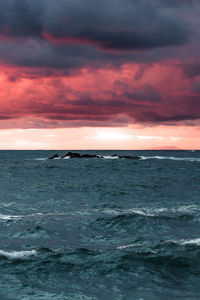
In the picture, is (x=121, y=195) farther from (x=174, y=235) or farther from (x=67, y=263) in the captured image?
(x=67, y=263)

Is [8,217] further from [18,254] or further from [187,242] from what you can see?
[187,242]

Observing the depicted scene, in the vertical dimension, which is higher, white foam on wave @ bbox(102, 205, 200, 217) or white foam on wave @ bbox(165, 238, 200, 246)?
white foam on wave @ bbox(165, 238, 200, 246)

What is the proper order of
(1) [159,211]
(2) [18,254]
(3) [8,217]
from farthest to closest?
1. (1) [159,211]
2. (3) [8,217]
3. (2) [18,254]

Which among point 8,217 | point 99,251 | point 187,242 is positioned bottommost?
point 8,217

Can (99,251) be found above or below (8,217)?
above

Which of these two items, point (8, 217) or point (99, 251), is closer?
point (99, 251)

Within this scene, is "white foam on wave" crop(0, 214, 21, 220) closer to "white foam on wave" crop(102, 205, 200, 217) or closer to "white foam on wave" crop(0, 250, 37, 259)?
"white foam on wave" crop(102, 205, 200, 217)

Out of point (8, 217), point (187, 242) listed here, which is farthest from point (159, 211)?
point (8, 217)

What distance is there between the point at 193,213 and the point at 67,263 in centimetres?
1360

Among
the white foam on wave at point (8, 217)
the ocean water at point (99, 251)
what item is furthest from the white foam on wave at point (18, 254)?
the white foam on wave at point (8, 217)

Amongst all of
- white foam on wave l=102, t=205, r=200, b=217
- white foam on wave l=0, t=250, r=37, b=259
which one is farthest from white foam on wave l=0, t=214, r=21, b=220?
white foam on wave l=0, t=250, r=37, b=259

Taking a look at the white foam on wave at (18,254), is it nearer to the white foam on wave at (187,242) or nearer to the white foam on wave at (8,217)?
the white foam on wave at (187,242)

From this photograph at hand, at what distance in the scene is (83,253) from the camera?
52.1 feet

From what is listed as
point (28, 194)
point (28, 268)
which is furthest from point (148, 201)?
point (28, 268)
